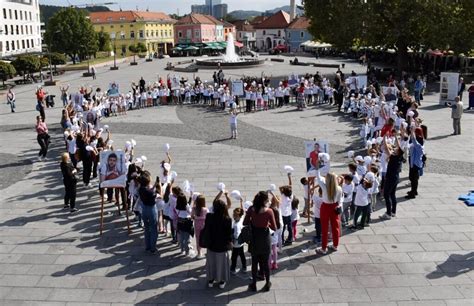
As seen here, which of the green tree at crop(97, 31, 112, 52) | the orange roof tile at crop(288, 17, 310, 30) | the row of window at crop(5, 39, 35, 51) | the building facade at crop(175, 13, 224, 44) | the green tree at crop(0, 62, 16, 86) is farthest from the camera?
the building facade at crop(175, 13, 224, 44)

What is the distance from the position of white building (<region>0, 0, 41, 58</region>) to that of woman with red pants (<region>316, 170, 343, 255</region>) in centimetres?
7390

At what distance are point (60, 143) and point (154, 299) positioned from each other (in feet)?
49.1

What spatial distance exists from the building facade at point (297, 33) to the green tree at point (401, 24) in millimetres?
78210

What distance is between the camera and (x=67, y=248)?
1092cm

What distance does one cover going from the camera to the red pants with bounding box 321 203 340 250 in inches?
393

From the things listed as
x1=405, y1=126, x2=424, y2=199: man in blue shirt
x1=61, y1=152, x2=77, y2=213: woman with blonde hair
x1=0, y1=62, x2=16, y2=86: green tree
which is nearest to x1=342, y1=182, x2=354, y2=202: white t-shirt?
x1=405, y1=126, x2=424, y2=199: man in blue shirt

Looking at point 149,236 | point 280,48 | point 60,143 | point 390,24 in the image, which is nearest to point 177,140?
point 60,143

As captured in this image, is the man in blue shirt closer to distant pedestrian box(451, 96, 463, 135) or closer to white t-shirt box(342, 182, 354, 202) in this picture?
white t-shirt box(342, 182, 354, 202)

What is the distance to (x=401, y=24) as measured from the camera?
3731 centimetres

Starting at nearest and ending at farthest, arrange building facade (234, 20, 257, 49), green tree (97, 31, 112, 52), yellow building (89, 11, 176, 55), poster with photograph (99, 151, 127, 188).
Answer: poster with photograph (99, 151, 127, 188) → green tree (97, 31, 112, 52) → yellow building (89, 11, 176, 55) → building facade (234, 20, 257, 49)

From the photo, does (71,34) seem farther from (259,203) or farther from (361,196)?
(259,203)

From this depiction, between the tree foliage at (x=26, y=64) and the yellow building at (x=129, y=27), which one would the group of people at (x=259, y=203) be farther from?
the yellow building at (x=129, y=27)

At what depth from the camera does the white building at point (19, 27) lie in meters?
77.4

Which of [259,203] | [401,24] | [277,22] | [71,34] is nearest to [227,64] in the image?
[401,24]
